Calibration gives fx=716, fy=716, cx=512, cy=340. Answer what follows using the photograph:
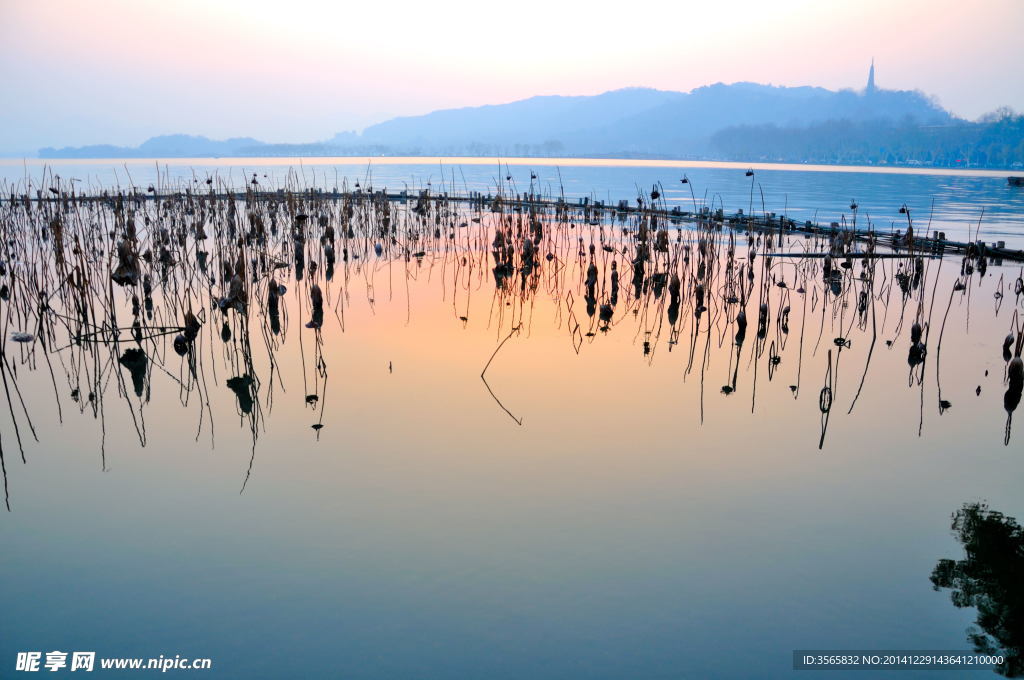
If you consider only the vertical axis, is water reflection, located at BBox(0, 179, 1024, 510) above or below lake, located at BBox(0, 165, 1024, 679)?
above

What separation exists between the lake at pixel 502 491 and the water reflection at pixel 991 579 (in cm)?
2

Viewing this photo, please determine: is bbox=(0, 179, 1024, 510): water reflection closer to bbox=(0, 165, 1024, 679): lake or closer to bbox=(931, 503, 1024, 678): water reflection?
bbox=(0, 165, 1024, 679): lake

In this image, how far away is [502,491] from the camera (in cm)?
428

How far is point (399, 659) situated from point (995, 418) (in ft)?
16.5

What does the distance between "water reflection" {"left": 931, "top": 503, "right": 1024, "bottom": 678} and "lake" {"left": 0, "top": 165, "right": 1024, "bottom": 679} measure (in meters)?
0.02

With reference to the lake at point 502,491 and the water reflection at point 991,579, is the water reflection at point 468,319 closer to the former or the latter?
the lake at point 502,491

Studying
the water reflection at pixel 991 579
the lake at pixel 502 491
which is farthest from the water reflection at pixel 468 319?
the water reflection at pixel 991 579

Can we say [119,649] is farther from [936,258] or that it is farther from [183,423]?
[936,258]

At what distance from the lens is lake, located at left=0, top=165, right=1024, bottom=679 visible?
3.04m

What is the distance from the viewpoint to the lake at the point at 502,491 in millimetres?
3043

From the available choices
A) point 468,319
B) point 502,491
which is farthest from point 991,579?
point 468,319

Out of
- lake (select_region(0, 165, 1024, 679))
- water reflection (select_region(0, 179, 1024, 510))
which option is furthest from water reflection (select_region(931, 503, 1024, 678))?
water reflection (select_region(0, 179, 1024, 510))

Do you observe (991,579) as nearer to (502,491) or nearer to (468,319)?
(502,491)

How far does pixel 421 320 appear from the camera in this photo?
8.88m
